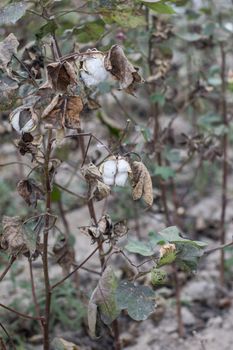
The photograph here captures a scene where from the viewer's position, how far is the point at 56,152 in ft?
6.58

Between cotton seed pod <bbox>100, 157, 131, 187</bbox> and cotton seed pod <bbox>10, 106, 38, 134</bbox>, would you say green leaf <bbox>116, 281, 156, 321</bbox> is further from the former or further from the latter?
cotton seed pod <bbox>10, 106, 38, 134</bbox>

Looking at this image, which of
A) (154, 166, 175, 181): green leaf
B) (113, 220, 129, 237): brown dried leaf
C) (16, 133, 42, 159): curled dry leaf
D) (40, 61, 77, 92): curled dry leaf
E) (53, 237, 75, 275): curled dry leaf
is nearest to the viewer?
(40, 61, 77, 92): curled dry leaf

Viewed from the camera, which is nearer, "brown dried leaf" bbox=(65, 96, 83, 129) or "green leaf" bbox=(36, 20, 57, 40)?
"brown dried leaf" bbox=(65, 96, 83, 129)

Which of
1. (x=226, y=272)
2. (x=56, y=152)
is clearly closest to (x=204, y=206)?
(x=226, y=272)

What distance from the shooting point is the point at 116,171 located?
1.24 meters

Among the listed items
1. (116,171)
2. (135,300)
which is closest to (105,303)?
(135,300)

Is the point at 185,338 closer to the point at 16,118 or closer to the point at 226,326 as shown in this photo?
the point at 226,326

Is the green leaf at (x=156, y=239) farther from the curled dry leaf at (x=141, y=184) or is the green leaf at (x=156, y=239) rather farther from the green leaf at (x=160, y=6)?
the green leaf at (x=160, y=6)

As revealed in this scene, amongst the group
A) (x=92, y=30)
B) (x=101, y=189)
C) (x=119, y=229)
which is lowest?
(x=119, y=229)

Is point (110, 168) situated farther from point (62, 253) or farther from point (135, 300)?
point (62, 253)

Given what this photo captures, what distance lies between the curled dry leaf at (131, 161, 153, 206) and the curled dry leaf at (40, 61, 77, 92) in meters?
0.23

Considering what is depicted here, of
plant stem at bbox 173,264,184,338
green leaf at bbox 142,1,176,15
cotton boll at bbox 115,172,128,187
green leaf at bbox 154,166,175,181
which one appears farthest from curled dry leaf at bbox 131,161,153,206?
plant stem at bbox 173,264,184,338

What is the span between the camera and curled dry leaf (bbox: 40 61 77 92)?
1115mm

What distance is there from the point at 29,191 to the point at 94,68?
0.36m
